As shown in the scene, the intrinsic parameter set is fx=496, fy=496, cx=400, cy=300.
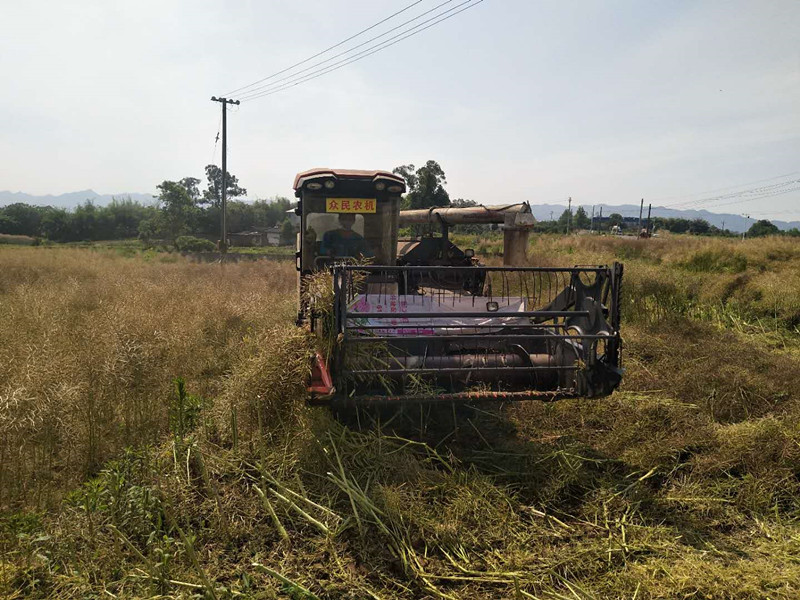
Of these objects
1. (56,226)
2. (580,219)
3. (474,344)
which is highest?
(580,219)

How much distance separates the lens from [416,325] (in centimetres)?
389

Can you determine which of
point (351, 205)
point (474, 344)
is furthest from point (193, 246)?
point (474, 344)

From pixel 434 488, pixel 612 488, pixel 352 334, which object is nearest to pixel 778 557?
pixel 612 488

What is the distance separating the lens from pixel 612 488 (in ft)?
11.8

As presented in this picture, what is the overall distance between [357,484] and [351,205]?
3.46 metres

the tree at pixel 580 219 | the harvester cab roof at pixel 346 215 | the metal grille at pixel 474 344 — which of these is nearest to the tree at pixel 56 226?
the harvester cab roof at pixel 346 215

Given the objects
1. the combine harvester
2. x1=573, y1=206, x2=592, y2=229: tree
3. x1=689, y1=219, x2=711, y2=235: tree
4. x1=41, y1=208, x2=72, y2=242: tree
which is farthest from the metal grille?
x1=573, y1=206, x2=592, y2=229: tree

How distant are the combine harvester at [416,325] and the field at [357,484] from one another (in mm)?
389

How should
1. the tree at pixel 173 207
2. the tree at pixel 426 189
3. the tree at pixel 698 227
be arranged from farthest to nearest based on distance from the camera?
1. the tree at pixel 698 227
2. the tree at pixel 173 207
3. the tree at pixel 426 189

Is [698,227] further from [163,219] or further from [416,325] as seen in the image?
[416,325]

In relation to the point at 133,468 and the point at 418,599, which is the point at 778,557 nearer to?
the point at 418,599

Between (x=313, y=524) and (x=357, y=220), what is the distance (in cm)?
376

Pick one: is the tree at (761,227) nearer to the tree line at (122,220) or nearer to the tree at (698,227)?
the tree at (698,227)

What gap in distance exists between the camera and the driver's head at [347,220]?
6011mm
